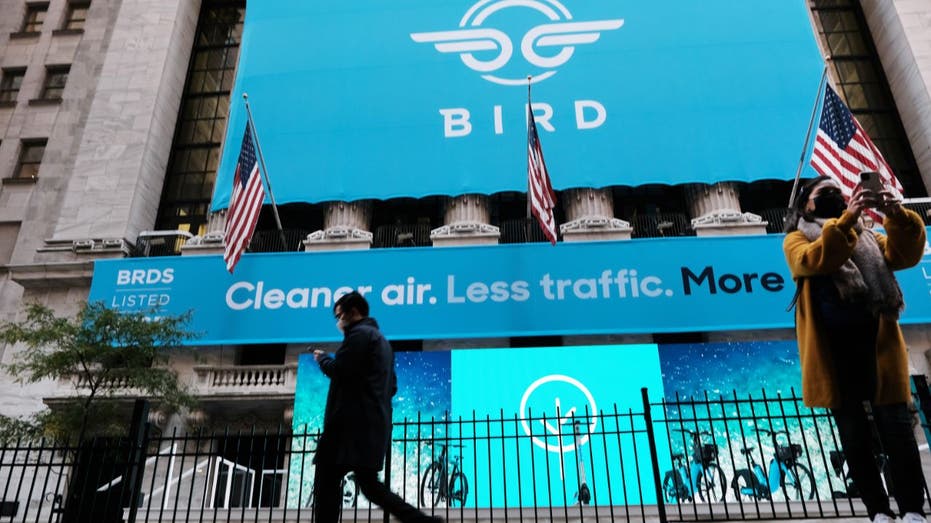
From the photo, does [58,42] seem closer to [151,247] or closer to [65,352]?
[151,247]

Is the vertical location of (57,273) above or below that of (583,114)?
below

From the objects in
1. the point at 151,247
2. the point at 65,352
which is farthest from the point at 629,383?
the point at 151,247

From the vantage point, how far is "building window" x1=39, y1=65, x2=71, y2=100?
29.0 m

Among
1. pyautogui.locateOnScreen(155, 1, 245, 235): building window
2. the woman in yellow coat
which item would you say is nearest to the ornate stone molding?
pyautogui.locateOnScreen(155, 1, 245, 235): building window

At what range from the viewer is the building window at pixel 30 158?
27484 mm

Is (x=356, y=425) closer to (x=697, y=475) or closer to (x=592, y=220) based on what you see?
(x=697, y=475)

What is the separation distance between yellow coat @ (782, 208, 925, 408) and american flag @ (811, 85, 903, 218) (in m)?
9.75

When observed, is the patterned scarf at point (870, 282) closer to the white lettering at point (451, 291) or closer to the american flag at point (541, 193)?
the american flag at point (541, 193)

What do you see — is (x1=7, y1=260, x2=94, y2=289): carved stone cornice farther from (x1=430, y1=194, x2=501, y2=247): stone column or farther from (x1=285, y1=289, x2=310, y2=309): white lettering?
(x1=430, y1=194, x2=501, y2=247): stone column

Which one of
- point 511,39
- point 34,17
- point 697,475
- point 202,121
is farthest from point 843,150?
point 34,17

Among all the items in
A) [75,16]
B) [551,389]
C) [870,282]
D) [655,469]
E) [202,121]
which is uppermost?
[75,16]

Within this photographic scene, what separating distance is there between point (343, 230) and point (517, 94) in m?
7.51

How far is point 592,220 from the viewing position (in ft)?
72.8

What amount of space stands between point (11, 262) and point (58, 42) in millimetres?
11171
